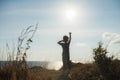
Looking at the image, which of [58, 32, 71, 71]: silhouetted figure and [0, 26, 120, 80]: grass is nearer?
[0, 26, 120, 80]: grass

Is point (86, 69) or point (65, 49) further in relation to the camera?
point (65, 49)

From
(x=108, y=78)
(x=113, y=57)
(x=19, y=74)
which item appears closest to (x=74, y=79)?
(x=108, y=78)

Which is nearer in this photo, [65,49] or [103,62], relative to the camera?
[103,62]

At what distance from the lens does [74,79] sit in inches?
357

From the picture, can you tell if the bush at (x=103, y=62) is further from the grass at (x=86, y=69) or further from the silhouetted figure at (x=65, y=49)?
the silhouetted figure at (x=65, y=49)

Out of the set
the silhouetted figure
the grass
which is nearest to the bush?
the grass

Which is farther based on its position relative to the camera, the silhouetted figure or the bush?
the silhouetted figure

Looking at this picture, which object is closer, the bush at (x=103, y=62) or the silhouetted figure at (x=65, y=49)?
the bush at (x=103, y=62)

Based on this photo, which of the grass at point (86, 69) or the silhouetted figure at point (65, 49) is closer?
the grass at point (86, 69)

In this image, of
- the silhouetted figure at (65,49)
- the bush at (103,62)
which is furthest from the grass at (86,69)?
the silhouetted figure at (65,49)

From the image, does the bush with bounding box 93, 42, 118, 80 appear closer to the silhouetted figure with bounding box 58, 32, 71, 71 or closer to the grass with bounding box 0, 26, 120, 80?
the grass with bounding box 0, 26, 120, 80

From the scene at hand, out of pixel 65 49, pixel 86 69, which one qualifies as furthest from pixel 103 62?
pixel 65 49

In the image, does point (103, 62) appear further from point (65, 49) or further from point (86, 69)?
point (65, 49)

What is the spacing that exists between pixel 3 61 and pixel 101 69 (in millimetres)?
4046
